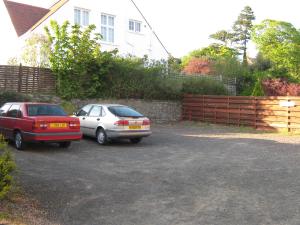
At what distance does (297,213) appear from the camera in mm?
5820

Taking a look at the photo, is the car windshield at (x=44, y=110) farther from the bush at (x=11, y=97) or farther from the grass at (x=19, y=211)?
the bush at (x=11, y=97)

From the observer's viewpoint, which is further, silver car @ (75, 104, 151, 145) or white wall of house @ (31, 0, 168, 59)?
white wall of house @ (31, 0, 168, 59)

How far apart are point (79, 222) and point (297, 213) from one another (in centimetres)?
341

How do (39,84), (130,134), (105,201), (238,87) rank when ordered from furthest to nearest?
Result: (238,87)
(39,84)
(130,134)
(105,201)

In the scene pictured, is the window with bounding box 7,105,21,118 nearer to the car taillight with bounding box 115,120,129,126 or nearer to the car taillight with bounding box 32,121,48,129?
the car taillight with bounding box 32,121,48,129

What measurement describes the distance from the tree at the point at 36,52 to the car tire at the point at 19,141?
10007 mm

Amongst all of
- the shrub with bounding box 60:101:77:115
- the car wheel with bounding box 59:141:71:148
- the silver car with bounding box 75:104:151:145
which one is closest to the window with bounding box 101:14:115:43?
the shrub with bounding box 60:101:77:115

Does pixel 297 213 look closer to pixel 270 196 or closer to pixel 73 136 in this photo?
pixel 270 196

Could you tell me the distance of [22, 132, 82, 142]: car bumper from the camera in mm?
10992

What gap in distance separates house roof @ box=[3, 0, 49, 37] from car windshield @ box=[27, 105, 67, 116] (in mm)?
18827

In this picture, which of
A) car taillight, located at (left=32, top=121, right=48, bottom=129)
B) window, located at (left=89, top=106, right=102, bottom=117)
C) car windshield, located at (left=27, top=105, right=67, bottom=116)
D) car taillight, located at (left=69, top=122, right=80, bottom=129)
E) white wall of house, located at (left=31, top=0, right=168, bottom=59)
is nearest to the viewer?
car taillight, located at (left=32, top=121, right=48, bottom=129)

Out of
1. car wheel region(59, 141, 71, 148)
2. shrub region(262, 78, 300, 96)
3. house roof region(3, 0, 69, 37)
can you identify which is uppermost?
house roof region(3, 0, 69, 37)

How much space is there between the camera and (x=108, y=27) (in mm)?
29562

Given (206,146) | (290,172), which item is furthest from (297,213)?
(206,146)
